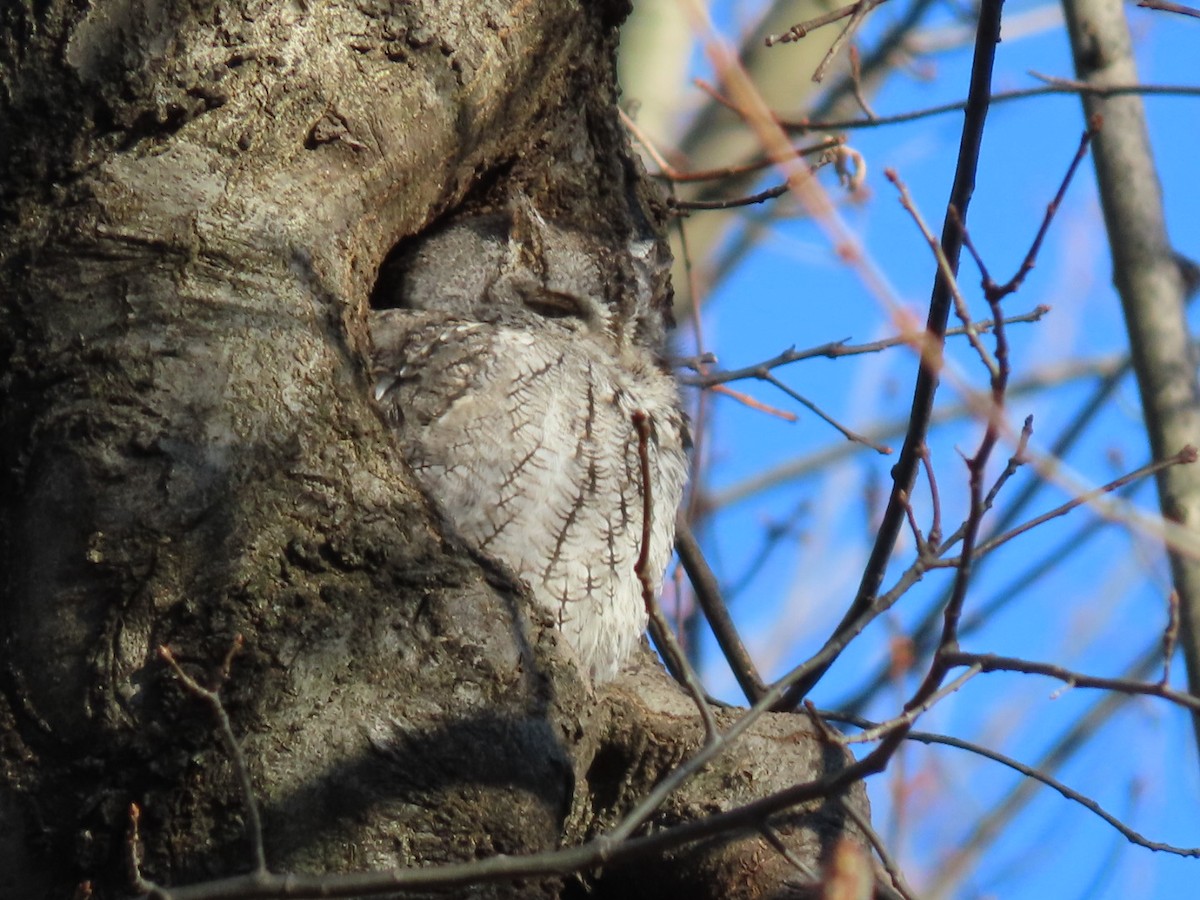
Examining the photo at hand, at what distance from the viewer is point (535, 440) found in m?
2.60

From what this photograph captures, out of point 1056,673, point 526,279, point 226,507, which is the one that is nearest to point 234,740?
point 226,507

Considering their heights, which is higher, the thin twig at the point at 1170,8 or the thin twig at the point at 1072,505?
the thin twig at the point at 1170,8

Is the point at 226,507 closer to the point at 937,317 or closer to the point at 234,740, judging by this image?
the point at 234,740

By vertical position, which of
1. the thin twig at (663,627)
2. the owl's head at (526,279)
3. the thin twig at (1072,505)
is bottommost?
the thin twig at (663,627)

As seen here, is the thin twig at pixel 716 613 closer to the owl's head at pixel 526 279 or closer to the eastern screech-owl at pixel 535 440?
the eastern screech-owl at pixel 535 440

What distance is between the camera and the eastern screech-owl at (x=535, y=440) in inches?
100

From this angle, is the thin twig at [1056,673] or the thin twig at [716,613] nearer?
the thin twig at [1056,673]

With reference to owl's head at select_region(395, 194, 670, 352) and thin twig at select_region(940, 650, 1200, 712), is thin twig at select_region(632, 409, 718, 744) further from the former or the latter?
owl's head at select_region(395, 194, 670, 352)

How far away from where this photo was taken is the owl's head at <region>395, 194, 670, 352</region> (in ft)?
10.4

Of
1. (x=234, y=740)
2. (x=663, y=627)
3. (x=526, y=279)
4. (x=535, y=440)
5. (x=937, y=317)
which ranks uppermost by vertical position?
(x=526, y=279)

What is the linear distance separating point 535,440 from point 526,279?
70 cm

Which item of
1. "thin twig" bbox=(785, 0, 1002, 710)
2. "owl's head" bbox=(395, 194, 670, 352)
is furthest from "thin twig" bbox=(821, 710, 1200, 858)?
"owl's head" bbox=(395, 194, 670, 352)

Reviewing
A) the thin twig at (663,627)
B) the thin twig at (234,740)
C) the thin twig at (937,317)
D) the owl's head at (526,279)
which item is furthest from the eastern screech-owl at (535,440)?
the thin twig at (663,627)

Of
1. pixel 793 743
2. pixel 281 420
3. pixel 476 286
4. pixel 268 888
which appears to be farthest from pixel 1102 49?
pixel 268 888
